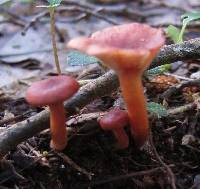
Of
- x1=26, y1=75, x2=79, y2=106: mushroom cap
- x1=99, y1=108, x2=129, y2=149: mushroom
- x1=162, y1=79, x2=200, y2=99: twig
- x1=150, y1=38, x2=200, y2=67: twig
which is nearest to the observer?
x1=26, y1=75, x2=79, y2=106: mushroom cap

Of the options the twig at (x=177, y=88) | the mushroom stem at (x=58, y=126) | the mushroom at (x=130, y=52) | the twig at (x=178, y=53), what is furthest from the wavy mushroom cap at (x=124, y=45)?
the twig at (x=177, y=88)

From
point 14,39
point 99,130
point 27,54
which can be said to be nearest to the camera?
point 99,130

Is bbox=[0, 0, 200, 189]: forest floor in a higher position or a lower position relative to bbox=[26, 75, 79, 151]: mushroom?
lower

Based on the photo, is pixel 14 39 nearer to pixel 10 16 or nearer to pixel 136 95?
pixel 10 16

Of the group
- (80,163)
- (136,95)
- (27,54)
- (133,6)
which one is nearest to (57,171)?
(80,163)

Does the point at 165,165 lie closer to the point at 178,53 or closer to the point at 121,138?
the point at 121,138

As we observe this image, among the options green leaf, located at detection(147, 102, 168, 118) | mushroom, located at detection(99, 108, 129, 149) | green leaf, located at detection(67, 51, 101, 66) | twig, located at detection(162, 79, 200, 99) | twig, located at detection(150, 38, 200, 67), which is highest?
twig, located at detection(150, 38, 200, 67)

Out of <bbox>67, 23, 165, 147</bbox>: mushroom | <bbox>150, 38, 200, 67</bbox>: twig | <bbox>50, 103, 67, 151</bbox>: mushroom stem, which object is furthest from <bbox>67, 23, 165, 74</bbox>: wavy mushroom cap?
<bbox>150, 38, 200, 67</bbox>: twig

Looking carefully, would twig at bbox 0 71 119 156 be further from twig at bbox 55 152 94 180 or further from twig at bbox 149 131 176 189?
twig at bbox 149 131 176 189
